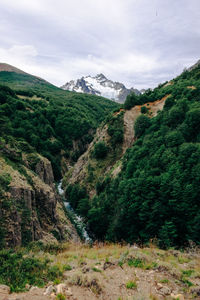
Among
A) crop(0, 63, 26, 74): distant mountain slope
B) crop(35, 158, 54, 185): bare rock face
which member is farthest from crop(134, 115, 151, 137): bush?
crop(0, 63, 26, 74): distant mountain slope

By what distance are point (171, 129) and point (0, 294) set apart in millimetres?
33374

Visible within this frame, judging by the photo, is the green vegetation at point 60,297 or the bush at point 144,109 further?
the bush at point 144,109

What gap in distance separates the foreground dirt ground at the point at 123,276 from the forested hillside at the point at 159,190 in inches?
372

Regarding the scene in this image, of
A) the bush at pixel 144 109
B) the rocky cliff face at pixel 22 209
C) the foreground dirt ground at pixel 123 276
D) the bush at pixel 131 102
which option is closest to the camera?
the foreground dirt ground at pixel 123 276

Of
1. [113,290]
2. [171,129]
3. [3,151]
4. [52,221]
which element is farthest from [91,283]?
[171,129]

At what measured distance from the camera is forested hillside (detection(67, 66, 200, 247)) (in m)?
22.5

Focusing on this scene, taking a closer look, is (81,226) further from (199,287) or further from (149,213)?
(199,287)

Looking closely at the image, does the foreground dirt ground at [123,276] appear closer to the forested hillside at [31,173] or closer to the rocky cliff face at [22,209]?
the rocky cliff face at [22,209]

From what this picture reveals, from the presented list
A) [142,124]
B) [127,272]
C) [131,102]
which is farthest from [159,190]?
[131,102]

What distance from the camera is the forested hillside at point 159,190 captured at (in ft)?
73.8

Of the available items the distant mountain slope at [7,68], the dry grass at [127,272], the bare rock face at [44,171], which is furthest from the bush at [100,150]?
the distant mountain slope at [7,68]

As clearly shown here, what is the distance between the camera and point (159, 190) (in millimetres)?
25531

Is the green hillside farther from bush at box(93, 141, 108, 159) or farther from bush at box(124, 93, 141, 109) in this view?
bush at box(124, 93, 141, 109)

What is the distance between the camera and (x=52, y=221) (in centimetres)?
2194
